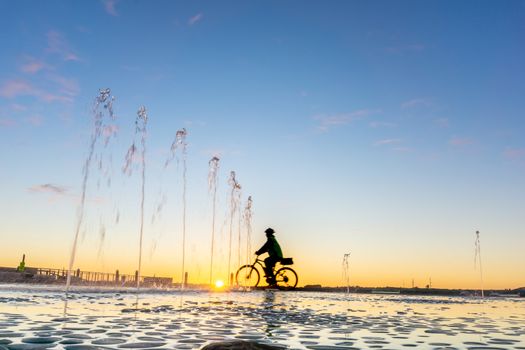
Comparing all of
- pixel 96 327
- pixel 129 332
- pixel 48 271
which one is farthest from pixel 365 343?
pixel 48 271

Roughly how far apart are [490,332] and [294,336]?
412cm

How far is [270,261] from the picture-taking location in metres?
26.4

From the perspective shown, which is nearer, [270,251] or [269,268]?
[270,251]

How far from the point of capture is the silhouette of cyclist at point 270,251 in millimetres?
25641

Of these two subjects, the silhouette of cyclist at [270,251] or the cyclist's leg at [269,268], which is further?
the cyclist's leg at [269,268]

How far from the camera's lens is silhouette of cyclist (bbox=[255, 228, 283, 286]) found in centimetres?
2564

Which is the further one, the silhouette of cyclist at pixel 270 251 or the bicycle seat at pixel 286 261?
the bicycle seat at pixel 286 261

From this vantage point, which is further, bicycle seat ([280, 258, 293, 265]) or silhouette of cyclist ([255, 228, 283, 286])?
bicycle seat ([280, 258, 293, 265])

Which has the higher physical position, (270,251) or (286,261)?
(270,251)

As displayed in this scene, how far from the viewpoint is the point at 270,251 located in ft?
85.1

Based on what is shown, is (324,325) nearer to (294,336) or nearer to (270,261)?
(294,336)

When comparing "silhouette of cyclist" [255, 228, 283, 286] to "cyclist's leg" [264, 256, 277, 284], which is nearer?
"silhouette of cyclist" [255, 228, 283, 286]

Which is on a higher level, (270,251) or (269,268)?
(270,251)

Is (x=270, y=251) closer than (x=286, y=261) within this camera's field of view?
Yes
